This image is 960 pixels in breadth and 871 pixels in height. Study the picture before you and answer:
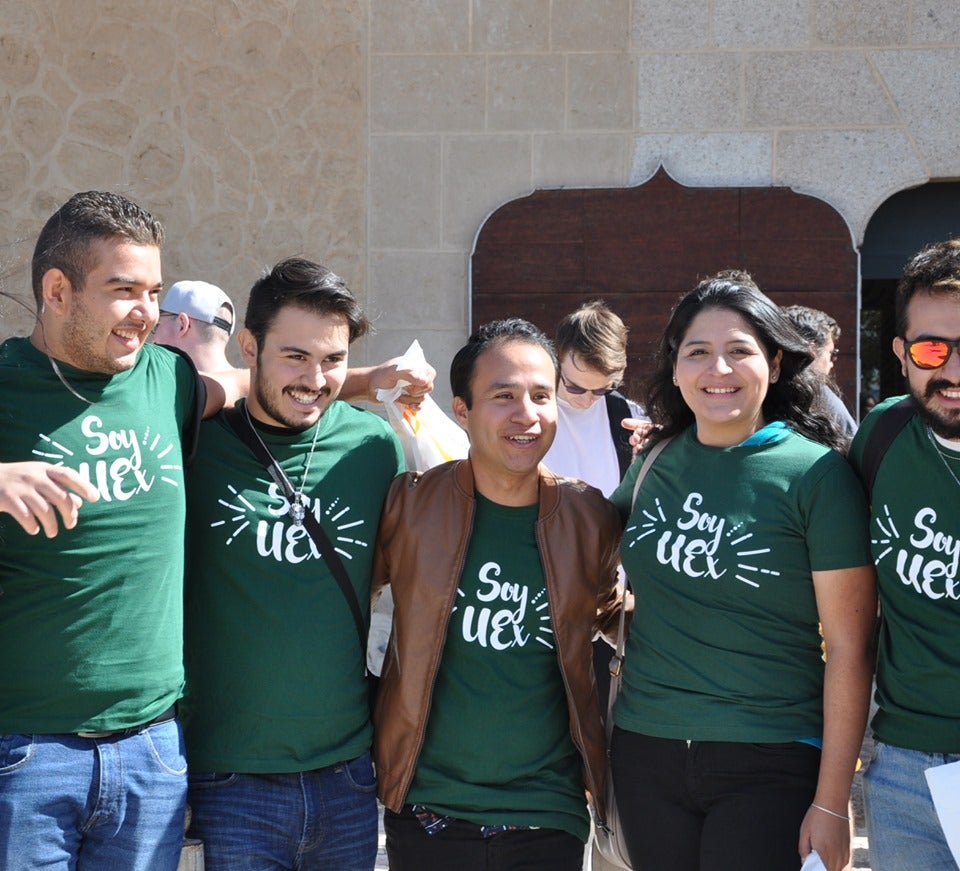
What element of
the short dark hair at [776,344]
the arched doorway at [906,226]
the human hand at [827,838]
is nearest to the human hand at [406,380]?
the short dark hair at [776,344]

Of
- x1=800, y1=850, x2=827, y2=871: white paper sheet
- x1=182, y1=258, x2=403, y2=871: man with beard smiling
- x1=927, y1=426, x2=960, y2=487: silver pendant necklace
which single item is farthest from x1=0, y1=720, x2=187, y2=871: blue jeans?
x1=927, y1=426, x2=960, y2=487: silver pendant necklace

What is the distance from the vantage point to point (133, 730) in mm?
2414

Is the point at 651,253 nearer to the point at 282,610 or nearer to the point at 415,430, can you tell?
the point at 415,430

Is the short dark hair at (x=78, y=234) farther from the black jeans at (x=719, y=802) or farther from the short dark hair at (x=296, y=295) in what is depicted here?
the black jeans at (x=719, y=802)

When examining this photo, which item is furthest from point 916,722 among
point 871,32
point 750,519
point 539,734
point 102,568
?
point 871,32

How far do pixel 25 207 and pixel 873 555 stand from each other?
18.7 feet

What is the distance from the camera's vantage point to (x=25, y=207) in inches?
268

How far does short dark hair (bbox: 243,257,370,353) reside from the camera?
2760mm

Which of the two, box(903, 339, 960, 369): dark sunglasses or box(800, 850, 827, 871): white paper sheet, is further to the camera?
box(903, 339, 960, 369): dark sunglasses

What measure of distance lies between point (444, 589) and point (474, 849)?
0.55 meters

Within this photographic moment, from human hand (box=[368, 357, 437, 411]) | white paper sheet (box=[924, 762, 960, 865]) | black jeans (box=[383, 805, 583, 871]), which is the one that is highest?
human hand (box=[368, 357, 437, 411])

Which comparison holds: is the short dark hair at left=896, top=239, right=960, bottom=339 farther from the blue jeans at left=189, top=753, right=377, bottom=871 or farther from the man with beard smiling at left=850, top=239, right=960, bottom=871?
the blue jeans at left=189, top=753, right=377, bottom=871

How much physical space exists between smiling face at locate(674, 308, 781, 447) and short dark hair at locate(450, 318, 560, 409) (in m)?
0.34

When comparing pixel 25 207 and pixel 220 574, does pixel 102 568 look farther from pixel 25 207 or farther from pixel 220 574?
pixel 25 207
